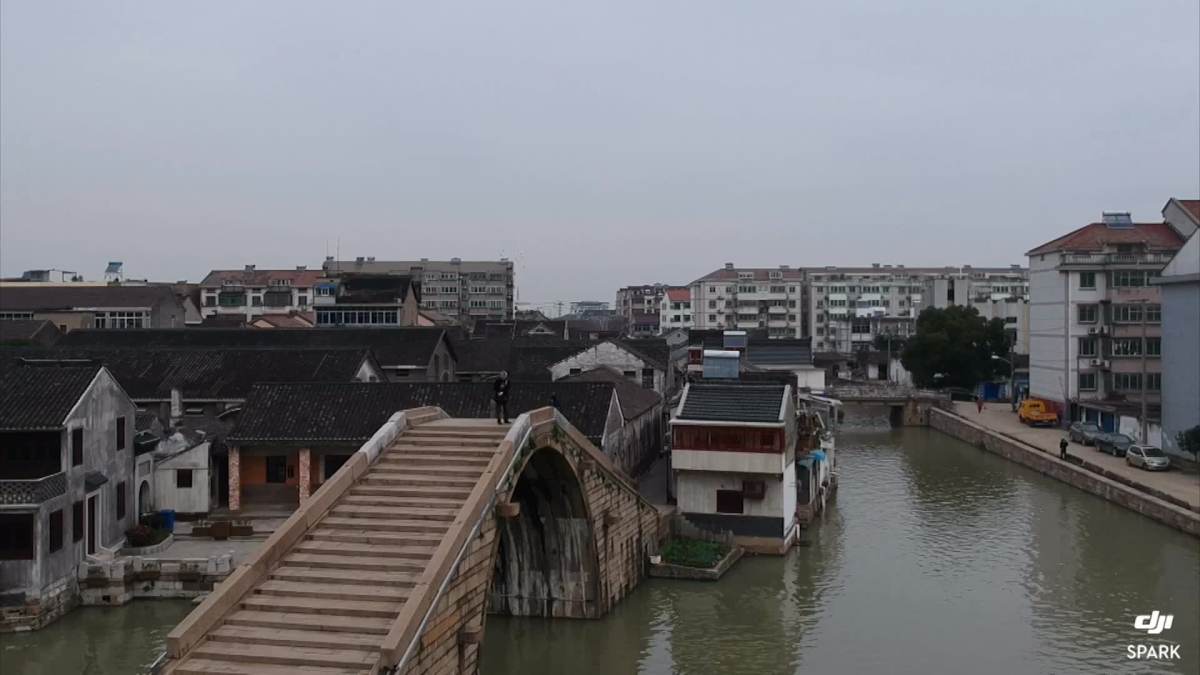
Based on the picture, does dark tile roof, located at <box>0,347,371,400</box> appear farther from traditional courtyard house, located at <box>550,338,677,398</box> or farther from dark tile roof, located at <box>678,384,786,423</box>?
dark tile roof, located at <box>678,384,786,423</box>

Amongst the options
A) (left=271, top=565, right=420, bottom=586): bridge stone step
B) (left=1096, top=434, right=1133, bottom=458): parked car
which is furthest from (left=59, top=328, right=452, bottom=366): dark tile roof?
(left=271, top=565, right=420, bottom=586): bridge stone step

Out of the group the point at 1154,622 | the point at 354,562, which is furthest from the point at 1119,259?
the point at 354,562

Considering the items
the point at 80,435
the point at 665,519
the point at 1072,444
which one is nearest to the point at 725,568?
the point at 665,519

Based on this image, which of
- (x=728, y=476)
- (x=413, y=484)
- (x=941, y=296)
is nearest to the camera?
(x=413, y=484)

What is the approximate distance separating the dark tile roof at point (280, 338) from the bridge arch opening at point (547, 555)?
20552 mm

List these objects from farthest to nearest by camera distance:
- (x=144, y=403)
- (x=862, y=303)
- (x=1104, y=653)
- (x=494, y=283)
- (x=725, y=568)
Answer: (x=494, y=283), (x=862, y=303), (x=144, y=403), (x=725, y=568), (x=1104, y=653)

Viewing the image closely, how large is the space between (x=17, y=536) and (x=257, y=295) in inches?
2311

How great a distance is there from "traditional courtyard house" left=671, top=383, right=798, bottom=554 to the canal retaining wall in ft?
36.2

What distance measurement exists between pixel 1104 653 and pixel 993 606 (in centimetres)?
311

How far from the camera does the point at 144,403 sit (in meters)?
33.1

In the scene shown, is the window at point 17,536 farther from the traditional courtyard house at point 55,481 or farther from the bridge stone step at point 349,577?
the bridge stone step at point 349,577

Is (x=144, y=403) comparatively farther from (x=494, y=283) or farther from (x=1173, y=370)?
(x=494, y=283)

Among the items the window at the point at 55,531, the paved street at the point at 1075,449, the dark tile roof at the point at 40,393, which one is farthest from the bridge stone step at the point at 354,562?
the paved street at the point at 1075,449

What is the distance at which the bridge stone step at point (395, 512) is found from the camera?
46.8 ft
